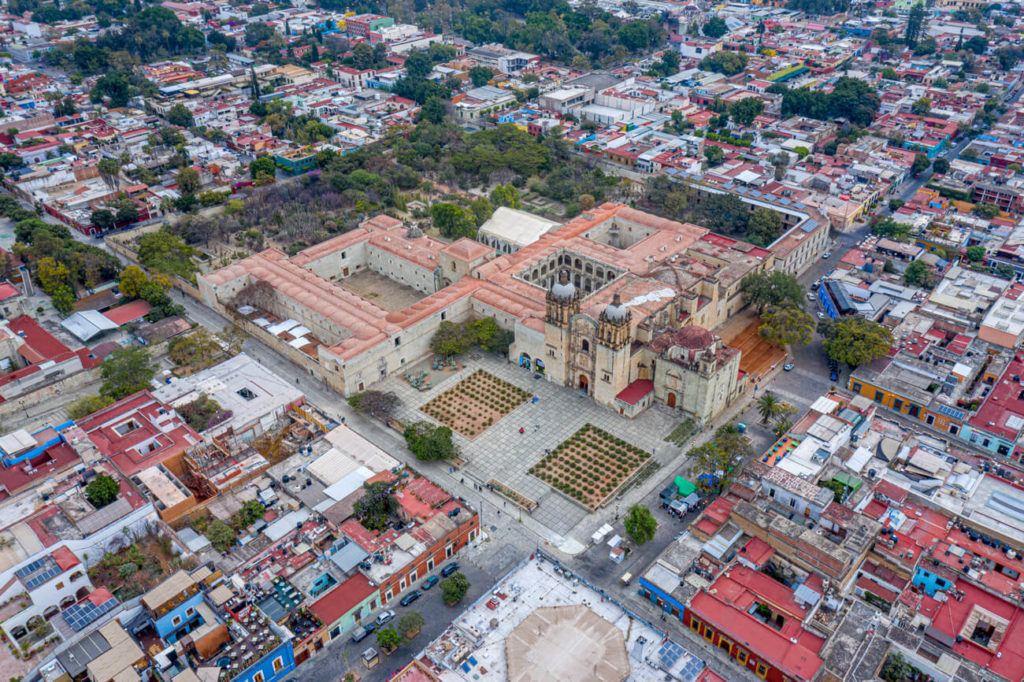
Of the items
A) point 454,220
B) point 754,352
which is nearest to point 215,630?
point 754,352

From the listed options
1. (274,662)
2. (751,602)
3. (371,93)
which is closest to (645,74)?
(371,93)

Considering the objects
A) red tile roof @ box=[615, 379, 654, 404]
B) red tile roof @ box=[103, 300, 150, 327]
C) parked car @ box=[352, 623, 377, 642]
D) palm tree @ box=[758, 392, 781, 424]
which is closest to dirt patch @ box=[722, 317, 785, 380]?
palm tree @ box=[758, 392, 781, 424]

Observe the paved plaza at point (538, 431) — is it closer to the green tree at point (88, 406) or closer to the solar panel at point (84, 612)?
the green tree at point (88, 406)

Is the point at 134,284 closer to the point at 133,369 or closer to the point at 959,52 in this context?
the point at 133,369

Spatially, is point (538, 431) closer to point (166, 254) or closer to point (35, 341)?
point (35, 341)

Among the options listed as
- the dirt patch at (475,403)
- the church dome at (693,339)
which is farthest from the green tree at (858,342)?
the dirt patch at (475,403)
